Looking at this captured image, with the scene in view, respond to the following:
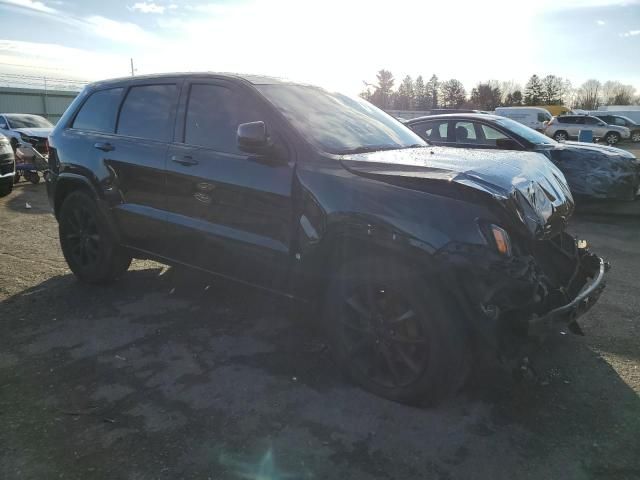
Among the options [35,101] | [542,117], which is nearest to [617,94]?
[542,117]

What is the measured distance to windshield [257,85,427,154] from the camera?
337 centimetres

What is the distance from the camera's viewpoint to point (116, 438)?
2.65 m

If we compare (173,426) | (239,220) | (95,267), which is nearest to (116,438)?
(173,426)

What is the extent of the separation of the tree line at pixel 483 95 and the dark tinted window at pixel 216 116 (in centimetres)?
6707

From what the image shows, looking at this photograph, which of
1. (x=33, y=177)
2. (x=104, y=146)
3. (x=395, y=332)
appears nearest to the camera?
(x=395, y=332)

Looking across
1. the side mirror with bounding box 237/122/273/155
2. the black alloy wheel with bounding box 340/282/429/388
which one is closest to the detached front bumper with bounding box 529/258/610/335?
the black alloy wheel with bounding box 340/282/429/388

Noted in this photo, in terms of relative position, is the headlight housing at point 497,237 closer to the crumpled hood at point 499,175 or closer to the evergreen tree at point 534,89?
the crumpled hood at point 499,175

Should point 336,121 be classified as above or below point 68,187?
above

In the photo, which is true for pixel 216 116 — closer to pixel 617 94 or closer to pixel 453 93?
pixel 453 93

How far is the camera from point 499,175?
2.86m

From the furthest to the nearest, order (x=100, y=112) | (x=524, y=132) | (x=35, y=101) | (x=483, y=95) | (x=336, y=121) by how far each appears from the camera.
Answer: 1. (x=483, y=95)
2. (x=35, y=101)
3. (x=524, y=132)
4. (x=100, y=112)
5. (x=336, y=121)

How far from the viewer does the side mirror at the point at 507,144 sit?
7750 millimetres

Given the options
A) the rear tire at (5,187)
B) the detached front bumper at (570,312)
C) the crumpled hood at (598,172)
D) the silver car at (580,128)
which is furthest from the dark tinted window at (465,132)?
the silver car at (580,128)

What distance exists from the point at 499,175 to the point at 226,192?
1795 millimetres
